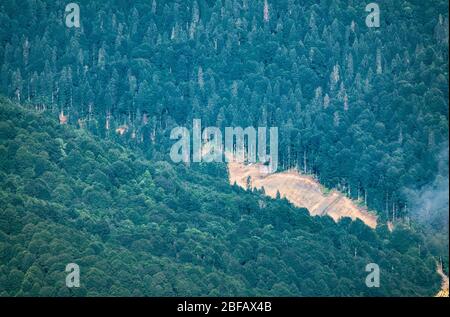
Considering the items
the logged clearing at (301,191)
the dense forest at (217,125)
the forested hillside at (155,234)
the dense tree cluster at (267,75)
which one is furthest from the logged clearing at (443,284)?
the logged clearing at (301,191)

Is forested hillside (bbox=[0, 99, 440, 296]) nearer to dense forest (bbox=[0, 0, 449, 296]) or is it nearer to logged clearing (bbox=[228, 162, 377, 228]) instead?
dense forest (bbox=[0, 0, 449, 296])

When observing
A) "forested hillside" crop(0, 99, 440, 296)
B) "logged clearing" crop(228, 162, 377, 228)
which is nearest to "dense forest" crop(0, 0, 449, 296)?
"forested hillside" crop(0, 99, 440, 296)

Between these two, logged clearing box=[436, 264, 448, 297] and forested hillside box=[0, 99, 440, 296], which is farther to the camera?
logged clearing box=[436, 264, 448, 297]

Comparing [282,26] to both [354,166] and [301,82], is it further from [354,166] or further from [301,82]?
[354,166]

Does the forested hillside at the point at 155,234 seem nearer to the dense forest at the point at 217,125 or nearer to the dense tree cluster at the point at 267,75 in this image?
the dense forest at the point at 217,125

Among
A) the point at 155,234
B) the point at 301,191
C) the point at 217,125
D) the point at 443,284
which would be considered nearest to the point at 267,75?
the point at 217,125
